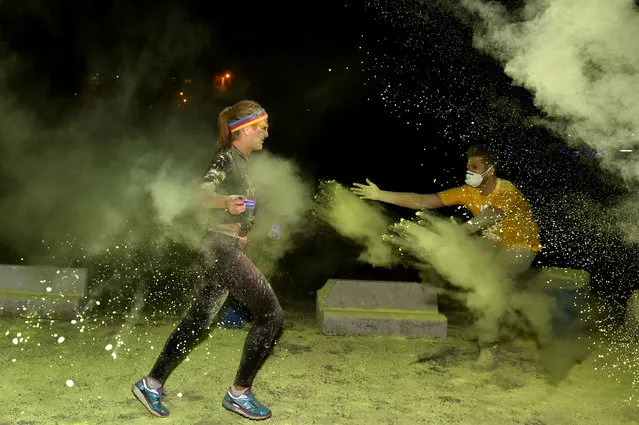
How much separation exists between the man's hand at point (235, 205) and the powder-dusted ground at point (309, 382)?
142 cm

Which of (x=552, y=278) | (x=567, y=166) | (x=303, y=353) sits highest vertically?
(x=552, y=278)

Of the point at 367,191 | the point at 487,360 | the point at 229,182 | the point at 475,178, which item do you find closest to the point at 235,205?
the point at 229,182

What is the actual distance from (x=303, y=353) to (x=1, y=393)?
2.40 meters

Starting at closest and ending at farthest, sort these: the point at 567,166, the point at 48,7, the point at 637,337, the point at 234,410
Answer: the point at 234,410 < the point at 637,337 < the point at 48,7 < the point at 567,166

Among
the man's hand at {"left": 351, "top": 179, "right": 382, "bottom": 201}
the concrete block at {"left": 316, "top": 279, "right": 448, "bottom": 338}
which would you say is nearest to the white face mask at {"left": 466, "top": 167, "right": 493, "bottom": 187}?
the man's hand at {"left": 351, "top": 179, "right": 382, "bottom": 201}

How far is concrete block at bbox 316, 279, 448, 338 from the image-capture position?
238 inches

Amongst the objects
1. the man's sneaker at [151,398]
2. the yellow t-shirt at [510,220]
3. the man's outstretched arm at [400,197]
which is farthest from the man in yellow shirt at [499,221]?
the man's sneaker at [151,398]

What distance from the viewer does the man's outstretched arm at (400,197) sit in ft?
18.4

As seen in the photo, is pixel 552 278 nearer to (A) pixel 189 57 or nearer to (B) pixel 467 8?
(B) pixel 467 8

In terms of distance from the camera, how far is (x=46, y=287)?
20.4 ft

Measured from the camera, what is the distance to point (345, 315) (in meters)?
6.05

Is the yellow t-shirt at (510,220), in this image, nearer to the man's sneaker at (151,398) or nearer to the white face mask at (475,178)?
the white face mask at (475,178)

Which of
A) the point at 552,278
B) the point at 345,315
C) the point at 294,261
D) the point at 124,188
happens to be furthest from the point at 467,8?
the point at 124,188

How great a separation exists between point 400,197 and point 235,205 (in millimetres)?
2298
